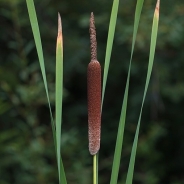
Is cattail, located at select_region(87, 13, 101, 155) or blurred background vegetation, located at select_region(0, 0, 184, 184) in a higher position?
cattail, located at select_region(87, 13, 101, 155)

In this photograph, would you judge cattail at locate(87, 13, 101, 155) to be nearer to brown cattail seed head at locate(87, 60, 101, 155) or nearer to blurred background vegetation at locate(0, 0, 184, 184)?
brown cattail seed head at locate(87, 60, 101, 155)

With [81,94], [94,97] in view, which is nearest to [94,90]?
[94,97]

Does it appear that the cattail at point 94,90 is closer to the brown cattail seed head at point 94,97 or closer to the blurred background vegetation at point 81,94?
the brown cattail seed head at point 94,97

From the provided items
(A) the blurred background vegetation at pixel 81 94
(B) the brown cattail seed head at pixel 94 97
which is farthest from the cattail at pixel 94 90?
(A) the blurred background vegetation at pixel 81 94

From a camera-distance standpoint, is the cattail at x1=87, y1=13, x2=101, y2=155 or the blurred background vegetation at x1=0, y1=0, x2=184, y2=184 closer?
the cattail at x1=87, y1=13, x2=101, y2=155

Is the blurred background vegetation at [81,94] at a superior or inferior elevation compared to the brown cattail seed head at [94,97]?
inferior

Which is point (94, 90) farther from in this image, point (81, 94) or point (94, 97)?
point (81, 94)

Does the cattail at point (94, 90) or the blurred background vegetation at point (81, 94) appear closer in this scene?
the cattail at point (94, 90)

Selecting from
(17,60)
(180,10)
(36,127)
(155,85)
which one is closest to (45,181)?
(36,127)

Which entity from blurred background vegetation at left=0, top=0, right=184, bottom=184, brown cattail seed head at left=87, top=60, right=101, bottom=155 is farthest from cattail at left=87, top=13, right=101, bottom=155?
blurred background vegetation at left=0, top=0, right=184, bottom=184
